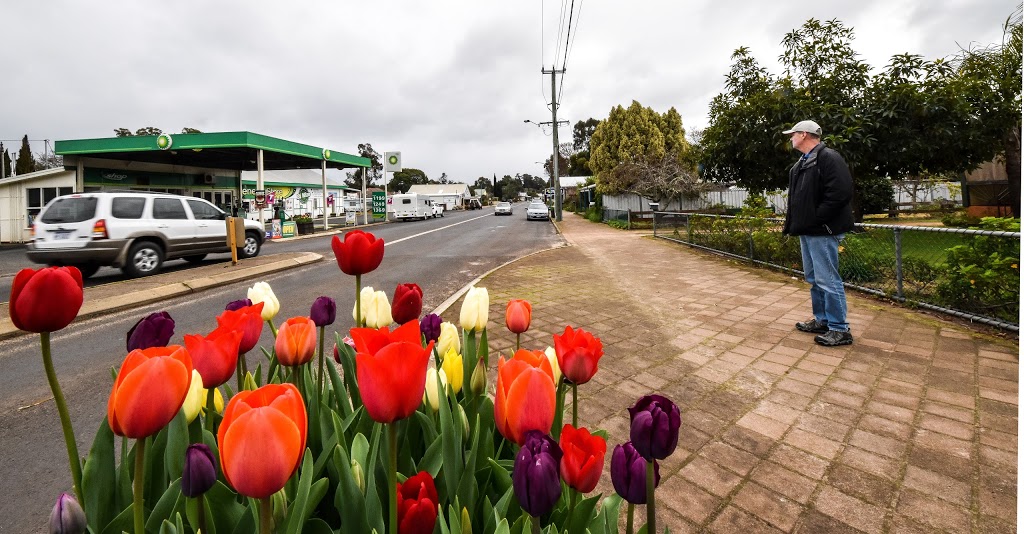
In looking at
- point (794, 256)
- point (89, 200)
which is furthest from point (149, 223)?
point (794, 256)

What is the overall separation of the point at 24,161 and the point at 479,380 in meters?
60.5

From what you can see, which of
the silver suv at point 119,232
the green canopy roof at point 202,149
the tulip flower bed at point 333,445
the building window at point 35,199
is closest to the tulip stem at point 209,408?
the tulip flower bed at point 333,445

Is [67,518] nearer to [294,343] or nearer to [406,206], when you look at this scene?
[294,343]

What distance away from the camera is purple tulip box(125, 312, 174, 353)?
1.08 meters

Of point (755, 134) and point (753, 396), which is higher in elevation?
point (755, 134)

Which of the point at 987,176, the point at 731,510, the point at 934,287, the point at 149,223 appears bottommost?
the point at 731,510

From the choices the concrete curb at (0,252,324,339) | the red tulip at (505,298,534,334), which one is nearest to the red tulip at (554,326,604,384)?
the red tulip at (505,298,534,334)

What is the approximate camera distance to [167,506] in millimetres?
889

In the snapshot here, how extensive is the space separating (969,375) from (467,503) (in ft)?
13.0

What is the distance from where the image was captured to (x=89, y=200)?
28.5 feet

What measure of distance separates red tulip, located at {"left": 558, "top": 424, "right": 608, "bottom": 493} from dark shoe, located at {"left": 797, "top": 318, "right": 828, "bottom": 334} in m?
4.49

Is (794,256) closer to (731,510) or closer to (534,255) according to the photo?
(534,255)

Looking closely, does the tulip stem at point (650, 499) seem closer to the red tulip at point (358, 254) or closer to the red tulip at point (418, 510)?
the red tulip at point (418, 510)

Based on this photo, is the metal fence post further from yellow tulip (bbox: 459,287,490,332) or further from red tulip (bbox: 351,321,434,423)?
red tulip (bbox: 351,321,434,423)
